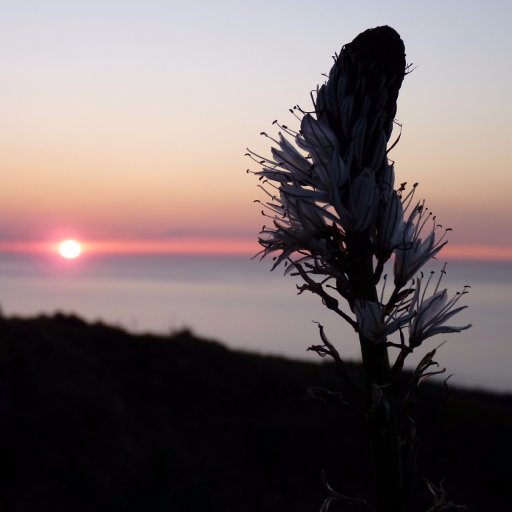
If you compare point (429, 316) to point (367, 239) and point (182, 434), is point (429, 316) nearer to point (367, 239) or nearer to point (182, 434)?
point (367, 239)

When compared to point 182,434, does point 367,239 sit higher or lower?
higher

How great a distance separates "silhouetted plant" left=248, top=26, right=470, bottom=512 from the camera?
6.52 ft

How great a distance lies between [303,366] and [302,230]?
709 inches

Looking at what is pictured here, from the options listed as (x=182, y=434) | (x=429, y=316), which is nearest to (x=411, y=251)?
(x=429, y=316)

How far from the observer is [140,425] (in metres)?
14.6

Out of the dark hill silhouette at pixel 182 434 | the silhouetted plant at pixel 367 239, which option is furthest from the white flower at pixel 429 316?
the dark hill silhouette at pixel 182 434

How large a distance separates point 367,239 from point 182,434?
509 inches

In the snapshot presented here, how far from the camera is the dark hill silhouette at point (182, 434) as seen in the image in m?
11.7

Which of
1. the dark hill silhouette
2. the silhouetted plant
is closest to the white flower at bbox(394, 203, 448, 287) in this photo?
the silhouetted plant

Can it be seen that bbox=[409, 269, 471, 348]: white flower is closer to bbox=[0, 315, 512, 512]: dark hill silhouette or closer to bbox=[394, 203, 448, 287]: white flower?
bbox=[394, 203, 448, 287]: white flower

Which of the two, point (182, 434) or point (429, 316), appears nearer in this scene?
point (429, 316)

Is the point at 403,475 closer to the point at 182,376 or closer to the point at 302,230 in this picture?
the point at 302,230

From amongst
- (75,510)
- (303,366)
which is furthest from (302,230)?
(303,366)

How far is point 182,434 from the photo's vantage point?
1459 cm
